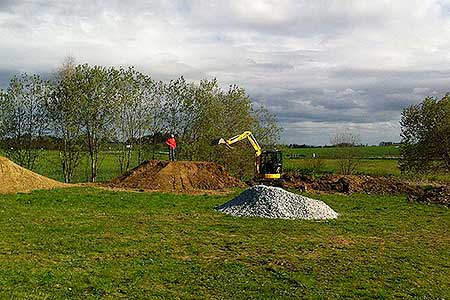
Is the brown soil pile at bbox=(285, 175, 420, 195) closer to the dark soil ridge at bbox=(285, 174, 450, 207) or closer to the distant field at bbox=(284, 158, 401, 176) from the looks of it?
the dark soil ridge at bbox=(285, 174, 450, 207)

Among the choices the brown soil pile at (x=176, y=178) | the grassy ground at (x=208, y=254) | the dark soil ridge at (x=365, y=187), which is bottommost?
the grassy ground at (x=208, y=254)

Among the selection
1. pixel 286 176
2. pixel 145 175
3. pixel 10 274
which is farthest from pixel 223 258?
pixel 286 176

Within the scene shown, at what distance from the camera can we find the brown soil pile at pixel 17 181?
25500mm

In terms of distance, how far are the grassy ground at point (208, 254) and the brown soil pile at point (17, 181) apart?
4.50 meters

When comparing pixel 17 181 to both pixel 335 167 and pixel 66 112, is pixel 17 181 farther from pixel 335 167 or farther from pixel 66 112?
pixel 335 167

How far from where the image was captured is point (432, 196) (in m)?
28.5

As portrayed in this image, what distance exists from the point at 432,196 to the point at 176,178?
15349 millimetres

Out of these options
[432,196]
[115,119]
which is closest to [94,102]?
[115,119]

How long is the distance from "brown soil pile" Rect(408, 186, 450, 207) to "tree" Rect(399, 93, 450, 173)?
12363 millimetres

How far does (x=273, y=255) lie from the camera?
40.4 ft

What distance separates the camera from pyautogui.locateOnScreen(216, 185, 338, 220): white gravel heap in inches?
753

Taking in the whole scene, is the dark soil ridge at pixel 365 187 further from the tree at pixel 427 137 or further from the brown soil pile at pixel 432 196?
the tree at pixel 427 137

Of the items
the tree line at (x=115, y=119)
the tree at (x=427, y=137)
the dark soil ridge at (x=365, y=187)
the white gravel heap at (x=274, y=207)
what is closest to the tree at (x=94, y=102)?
the tree line at (x=115, y=119)

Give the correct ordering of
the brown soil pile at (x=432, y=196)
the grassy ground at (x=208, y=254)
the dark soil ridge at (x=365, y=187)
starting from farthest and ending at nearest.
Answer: the dark soil ridge at (x=365, y=187) → the brown soil pile at (x=432, y=196) → the grassy ground at (x=208, y=254)
